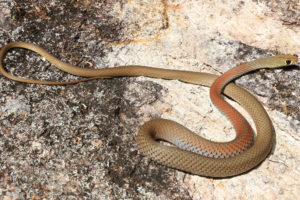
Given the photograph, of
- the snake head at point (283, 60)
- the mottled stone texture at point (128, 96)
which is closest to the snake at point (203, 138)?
the snake head at point (283, 60)

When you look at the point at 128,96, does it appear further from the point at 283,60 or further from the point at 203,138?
the point at 283,60

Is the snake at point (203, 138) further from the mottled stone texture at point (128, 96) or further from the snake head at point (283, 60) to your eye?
the mottled stone texture at point (128, 96)

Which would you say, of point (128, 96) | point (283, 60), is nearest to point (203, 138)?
point (128, 96)

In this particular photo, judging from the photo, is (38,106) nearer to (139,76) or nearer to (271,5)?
(139,76)

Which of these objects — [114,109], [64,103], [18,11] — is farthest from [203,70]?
[18,11]

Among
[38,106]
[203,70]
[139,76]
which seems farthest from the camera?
[203,70]

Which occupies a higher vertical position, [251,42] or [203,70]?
[251,42]

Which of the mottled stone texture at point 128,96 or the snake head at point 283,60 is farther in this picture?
the snake head at point 283,60
